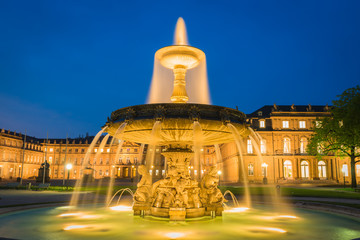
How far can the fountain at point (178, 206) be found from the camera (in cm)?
693

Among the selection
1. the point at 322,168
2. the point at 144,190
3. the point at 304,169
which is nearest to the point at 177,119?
the point at 144,190

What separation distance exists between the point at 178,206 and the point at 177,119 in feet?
9.06

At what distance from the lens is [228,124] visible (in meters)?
8.82

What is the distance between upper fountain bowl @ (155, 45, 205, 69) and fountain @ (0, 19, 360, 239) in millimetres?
33

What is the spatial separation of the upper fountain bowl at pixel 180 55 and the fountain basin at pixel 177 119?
277cm

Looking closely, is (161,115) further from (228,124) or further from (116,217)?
(116,217)

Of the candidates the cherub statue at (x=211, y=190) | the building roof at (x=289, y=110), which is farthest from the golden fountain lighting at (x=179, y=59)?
the building roof at (x=289, y=110)

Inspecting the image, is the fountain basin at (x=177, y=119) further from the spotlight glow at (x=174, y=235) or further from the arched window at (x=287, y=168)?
the arched window at (x=287, y=168)

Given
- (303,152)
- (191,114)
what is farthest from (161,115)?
(303,152)

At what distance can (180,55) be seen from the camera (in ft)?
34.6

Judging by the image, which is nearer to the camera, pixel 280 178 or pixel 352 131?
pixel 352 131

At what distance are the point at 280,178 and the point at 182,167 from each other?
167ft

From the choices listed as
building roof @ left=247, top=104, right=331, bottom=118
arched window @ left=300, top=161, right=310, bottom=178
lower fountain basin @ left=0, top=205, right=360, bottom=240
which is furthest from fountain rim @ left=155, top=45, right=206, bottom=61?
arched window @ left=300, top=161, right=310, bottom=178

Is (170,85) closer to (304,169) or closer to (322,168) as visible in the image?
(304,169)
